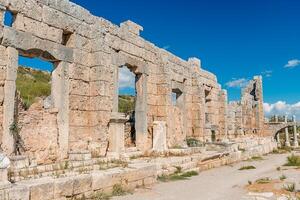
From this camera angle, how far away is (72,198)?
22.1 feet

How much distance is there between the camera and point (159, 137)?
1342 cm

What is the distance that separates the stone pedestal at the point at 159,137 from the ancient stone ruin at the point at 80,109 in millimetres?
37

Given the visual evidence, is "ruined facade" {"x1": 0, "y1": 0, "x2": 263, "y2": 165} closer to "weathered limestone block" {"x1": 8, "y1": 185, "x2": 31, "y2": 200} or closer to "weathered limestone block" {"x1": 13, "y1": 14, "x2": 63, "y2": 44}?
"weathered limestone block" {"x1": 13, "y1": 14, "x2": 63, "y2": 44}

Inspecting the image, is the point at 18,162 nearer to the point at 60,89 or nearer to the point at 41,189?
the point at 41,189

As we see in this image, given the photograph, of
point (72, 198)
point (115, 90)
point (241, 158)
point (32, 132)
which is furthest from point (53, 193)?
point (241, 158)

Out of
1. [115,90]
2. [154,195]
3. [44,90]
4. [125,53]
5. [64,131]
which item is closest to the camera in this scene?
[154,195]

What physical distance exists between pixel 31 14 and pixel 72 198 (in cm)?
512

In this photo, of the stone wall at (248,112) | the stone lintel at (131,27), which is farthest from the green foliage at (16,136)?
the stone wall at (248,112)

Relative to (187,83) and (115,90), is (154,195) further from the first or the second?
(187,83)

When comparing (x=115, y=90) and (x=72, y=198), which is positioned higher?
(x=115, y=90)

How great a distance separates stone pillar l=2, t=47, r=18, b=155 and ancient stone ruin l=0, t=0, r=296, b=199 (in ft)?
0.08

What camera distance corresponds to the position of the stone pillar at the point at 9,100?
8377 millimetres

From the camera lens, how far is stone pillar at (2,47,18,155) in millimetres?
8377

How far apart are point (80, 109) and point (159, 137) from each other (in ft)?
12.4
